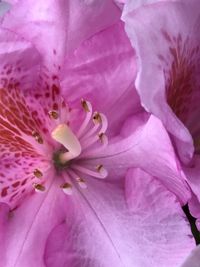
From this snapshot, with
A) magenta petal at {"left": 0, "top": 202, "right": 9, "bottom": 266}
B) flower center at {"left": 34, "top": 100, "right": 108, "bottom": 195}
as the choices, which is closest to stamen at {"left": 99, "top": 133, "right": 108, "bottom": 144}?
flower center at {"left": 34, "top": 100, "right": 108, "bottom": 195}

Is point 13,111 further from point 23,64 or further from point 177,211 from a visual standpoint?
point 177,211

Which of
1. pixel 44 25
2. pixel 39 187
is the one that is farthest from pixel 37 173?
pixel 44 25

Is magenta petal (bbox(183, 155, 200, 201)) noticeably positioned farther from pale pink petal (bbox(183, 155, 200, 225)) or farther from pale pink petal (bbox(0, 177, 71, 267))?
pale pink petal (bbox(0, 177, 71, 267))

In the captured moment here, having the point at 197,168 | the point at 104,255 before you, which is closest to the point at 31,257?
the point at 104,255

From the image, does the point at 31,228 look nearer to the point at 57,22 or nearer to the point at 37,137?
the point at 37,137

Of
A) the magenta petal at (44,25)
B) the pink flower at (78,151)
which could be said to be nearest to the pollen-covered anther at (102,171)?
the pink flower at (78,151)

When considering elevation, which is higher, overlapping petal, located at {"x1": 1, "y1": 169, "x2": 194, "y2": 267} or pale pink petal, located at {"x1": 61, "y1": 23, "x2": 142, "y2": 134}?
pale pink petal, located at {"x1": 61, "y1": 23, "x2": 142, "y2": 134}
